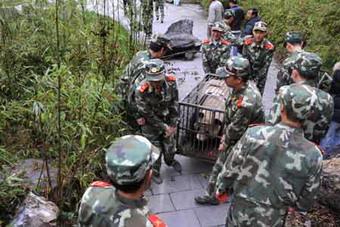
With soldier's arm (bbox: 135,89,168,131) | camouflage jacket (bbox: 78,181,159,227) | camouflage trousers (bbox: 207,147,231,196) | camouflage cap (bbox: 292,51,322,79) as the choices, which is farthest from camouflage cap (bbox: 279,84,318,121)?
soldier's arm (bbox: 135,89,168,131)

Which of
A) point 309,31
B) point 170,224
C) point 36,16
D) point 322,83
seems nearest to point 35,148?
point 170,224

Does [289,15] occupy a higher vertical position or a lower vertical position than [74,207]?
higher

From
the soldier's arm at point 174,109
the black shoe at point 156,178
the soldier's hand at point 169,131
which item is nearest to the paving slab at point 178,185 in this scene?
the black shoe at point 156,178

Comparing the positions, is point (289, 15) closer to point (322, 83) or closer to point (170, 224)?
point (322, 83)

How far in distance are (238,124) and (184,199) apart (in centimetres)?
109

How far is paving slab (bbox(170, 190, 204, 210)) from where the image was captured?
421cm

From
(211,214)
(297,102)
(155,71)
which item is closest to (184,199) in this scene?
(211,214)

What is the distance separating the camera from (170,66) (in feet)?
25.9

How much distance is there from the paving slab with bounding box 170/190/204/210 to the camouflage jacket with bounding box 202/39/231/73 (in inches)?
82.6

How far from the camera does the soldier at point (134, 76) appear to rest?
14.7 ft

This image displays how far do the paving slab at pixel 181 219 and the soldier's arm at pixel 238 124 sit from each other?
0.87 metres

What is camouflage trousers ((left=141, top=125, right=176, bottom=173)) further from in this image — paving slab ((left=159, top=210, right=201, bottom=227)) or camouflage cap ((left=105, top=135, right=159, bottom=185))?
camouflage cap ((left=105, top=135, right=159, bottom=185))

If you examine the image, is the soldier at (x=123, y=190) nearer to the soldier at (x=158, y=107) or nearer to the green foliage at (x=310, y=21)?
the soldier at (x=158, y=107)

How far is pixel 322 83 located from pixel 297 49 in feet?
1.88
